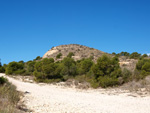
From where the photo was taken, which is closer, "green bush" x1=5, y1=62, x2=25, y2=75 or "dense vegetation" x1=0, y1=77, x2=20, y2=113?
"dense vegetation" x1=0, y1=77, x2=20, y2=113

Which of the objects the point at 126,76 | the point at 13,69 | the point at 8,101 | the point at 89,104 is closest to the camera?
the point at 8,101

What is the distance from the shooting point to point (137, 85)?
55.5ft

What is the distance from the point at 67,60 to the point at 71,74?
4.32 meters

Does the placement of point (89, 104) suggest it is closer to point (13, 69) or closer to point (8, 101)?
point (8, 101)

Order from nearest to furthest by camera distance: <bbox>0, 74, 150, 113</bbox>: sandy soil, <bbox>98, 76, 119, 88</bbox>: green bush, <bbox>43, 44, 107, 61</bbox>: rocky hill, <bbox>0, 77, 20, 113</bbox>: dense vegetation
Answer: <bbox>0, 77, 20, 113</bbox>: dense vegetation < <bbox>0, 74, 150, 113</bbox>: sandy soil < <bbox>98, 76, 119, 88</bbox>: green bush < <bbox>43, 44, 107, 61</bbox>: rocky hill

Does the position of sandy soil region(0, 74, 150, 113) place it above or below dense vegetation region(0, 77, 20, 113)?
below

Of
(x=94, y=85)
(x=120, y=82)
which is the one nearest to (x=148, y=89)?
(x=120, y=82)

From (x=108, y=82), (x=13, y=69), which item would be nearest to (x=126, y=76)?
(x=108, y=82)

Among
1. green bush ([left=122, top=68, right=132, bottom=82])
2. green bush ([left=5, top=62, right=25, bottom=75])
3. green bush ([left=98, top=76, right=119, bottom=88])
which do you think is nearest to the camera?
green bush ([left=98, top=76, right=119, bottom=88])

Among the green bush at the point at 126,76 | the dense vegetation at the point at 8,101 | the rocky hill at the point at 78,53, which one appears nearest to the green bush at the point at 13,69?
the rocky hill at the point at 78,53

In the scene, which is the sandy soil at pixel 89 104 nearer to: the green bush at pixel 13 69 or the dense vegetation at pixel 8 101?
the dense vegetation at pixel 8 101

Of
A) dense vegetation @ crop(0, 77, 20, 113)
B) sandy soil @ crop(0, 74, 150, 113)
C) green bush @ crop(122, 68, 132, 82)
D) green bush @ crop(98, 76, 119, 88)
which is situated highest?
green bush @ crop(122, 68, 132, 82)

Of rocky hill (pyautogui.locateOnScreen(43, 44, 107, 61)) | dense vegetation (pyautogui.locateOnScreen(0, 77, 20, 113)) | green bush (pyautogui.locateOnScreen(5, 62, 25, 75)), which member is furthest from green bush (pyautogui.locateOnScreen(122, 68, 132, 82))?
rocky hill (pyautogui.locateOnScreen(43, 44, 107, 61))

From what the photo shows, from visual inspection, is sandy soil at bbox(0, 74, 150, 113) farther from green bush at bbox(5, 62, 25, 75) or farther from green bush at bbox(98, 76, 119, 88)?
green bush at bbox(5, 62, 25, 75)
